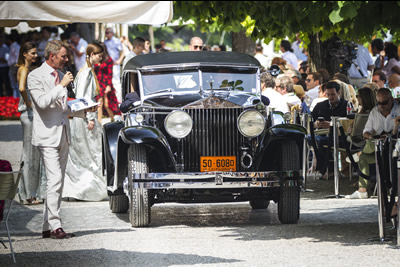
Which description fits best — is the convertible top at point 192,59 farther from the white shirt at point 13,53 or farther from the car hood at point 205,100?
the white shirt at point 13,53

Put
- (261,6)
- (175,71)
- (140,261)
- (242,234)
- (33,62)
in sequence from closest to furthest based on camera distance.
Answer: (140,261), (261,6), (242,234), (175,71), (33,62)

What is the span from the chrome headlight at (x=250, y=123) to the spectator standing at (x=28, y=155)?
3.23m

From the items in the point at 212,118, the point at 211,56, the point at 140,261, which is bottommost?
the point at 140,261

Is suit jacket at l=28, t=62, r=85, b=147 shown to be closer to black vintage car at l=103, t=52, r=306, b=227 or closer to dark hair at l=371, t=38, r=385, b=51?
black vintage car at l=103, t=52, r=306, b=227

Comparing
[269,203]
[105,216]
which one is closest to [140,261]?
[105,216]

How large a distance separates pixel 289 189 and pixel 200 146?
1.12 m

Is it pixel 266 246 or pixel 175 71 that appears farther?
pixel 175 71

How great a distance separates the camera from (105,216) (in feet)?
39.4

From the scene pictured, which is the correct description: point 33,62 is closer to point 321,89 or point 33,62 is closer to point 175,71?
point 175,71

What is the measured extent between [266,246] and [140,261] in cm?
139

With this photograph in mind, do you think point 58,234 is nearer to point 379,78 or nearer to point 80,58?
point 379,78

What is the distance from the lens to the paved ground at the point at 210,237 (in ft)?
28.3

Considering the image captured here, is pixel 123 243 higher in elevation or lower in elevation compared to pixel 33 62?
lower

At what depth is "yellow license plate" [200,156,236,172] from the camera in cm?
1099
